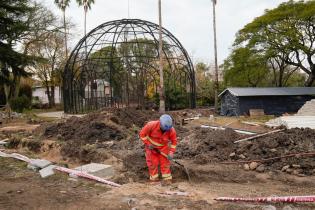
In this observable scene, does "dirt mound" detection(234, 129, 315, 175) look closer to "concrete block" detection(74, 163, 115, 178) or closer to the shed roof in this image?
"concrete block" detection(74, 163, 115, 178)

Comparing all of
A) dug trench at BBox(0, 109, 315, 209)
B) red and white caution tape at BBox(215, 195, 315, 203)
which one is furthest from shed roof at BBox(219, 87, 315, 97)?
red and white caution tape at BBox(215, 195, 315, 203)

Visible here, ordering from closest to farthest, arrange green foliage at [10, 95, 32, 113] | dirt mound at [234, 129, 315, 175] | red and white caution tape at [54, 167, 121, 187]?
1. red and white caution tape at [54, 167, 121, 187]
2. dirt mound at [234, 129, 315, 175]
3. green foliage at [10, 95, 32, 113]

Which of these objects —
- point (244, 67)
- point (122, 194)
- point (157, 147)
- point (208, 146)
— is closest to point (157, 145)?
point (157, 147)

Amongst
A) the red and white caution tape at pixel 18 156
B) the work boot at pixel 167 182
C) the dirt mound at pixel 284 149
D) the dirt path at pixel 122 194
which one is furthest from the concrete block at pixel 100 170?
the dirt mound at pixel 284 149

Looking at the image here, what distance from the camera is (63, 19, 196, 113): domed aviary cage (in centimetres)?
2638

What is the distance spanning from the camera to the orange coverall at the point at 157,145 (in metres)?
8.45

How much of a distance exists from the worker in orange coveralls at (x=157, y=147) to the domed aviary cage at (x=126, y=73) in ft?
54.8

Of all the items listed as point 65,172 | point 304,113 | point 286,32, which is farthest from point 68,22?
point 65,172

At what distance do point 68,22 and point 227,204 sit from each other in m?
39.4

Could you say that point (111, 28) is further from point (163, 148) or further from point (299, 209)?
point (299, 209)

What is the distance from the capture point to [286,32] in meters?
30.6

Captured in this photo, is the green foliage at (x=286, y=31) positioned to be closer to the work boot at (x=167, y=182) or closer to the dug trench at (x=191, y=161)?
the dug trench at (x=191, y=161)

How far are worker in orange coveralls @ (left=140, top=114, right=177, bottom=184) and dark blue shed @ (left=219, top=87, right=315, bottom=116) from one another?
62.1 ft

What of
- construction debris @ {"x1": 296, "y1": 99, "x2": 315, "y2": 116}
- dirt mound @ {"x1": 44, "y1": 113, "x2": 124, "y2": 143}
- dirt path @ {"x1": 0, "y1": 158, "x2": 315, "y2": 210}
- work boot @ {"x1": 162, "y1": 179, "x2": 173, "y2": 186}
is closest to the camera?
dirt path @ {"x1": 0, "y1": 158, "x2": 315, "y2": 210}
